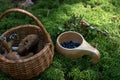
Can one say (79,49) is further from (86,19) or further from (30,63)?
(86,19)

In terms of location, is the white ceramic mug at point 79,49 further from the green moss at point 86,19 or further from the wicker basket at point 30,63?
the wicker basket at point 30,63

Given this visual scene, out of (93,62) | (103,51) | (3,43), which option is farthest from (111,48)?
(3,43)

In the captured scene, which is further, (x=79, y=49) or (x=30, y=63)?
(x=79, y=49)

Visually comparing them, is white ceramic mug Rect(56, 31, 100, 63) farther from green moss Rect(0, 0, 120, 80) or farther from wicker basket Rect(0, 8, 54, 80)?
wicker basket Rect(0, 8, 54, 80)

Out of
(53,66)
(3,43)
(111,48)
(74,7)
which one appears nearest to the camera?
(3,43)

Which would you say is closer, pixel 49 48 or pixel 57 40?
pixel 49 48

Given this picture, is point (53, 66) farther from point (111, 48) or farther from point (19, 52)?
point (111, 48)

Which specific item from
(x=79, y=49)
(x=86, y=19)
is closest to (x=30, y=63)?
(x=79, y=49)

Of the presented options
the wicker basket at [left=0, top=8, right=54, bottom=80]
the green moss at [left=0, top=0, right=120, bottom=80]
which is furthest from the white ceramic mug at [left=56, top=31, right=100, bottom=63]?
the wicker basket at [left=0, top=8, right=54, bottom=80]

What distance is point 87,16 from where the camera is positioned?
3.85 meters

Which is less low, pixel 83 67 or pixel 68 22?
pixel 68 22

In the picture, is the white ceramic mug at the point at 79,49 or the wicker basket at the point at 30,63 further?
the white ceramic mug at the point at 79,49

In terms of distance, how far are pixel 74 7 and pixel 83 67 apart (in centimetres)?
114

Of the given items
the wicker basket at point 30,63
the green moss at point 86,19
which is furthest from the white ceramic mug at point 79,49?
the wicker basket at point 30,63
